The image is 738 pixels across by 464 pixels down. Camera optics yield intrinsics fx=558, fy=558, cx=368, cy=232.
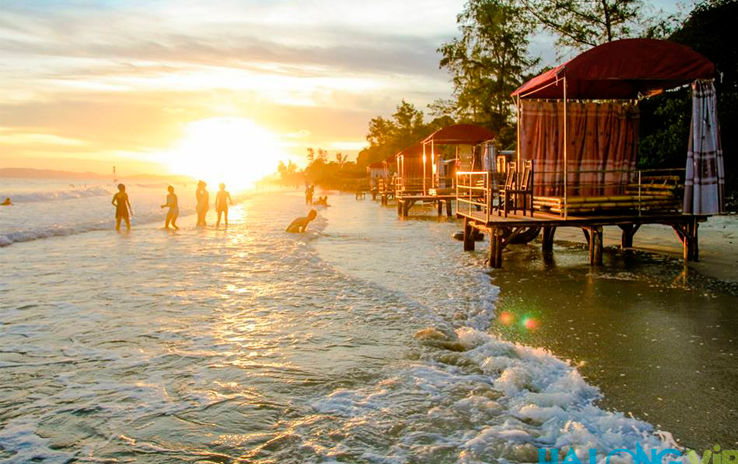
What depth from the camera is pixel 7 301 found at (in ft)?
29.7

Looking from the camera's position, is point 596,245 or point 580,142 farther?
point 580,142

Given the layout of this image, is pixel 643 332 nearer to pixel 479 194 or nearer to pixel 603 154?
pixel 603 154

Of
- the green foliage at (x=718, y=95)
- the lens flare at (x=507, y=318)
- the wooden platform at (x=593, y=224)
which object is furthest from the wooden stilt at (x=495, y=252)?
the green foliage at (x=718, y=95)

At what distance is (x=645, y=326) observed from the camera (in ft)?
22.6

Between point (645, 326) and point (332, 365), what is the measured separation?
3.98m

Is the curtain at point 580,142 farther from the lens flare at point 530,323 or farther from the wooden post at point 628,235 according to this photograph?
the lens flare at point 530,323

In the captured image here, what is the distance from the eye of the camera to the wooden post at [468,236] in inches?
558

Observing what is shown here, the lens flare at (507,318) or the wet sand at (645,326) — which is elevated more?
the wet sand at (645,326)

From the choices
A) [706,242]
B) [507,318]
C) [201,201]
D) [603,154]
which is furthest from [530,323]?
[201,201]

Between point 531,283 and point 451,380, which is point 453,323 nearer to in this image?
point 451,380

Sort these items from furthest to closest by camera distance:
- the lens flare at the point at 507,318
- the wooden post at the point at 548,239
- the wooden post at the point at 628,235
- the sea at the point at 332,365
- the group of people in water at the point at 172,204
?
the group of people in water at the point at 172,204 < the wooden post at the point at 548,239 < the wooden post at the point at 628,235 < the lens flare at the point at 507,318 < the sea at the point at 332,365

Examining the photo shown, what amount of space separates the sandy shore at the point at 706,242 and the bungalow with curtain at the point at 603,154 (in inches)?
28.5

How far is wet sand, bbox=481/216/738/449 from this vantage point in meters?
4.51

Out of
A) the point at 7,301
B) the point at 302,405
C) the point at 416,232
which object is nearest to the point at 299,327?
the point at 302,405
